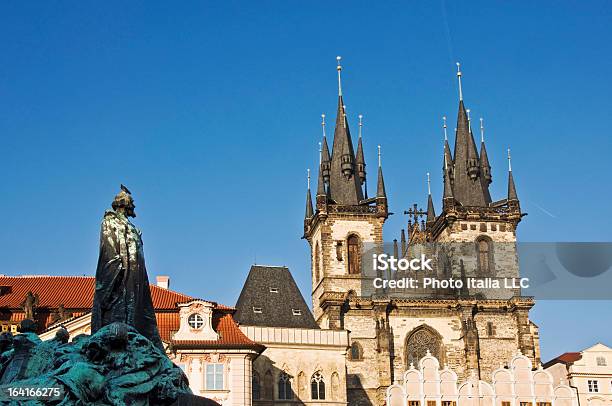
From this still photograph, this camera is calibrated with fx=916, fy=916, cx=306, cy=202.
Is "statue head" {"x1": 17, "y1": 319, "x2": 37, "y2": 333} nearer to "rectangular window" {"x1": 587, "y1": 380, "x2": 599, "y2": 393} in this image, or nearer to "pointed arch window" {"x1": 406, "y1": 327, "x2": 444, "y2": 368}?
"rectangular window" {"x1": 587, "y1": 380, "x2": 599, "y2": 393}

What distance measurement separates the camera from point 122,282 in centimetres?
931

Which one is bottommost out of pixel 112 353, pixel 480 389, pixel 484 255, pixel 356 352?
pixel 112 353

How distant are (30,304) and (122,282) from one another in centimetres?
2708

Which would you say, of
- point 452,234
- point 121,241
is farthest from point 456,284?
point 121,241

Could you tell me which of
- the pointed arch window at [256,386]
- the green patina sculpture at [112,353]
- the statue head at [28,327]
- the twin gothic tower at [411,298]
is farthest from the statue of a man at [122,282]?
the twin gothic tower at [411,298]

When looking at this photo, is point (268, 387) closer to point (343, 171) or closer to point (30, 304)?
point (30, 304)

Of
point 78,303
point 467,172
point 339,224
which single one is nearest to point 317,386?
point 78,303

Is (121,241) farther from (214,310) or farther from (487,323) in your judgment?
(487,323)

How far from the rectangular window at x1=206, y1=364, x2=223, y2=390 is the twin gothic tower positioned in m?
19.4

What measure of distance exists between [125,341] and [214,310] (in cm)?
2968

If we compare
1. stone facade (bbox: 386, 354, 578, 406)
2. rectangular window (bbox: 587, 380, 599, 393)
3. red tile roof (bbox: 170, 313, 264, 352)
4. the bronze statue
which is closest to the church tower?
stone facade (bbox: 386, 354, 578, 406)

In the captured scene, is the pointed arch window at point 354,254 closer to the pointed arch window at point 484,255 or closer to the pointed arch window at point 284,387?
the pointed arch window at point 484,255

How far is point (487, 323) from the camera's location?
5794cm

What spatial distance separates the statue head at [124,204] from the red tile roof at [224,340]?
26227 mm
